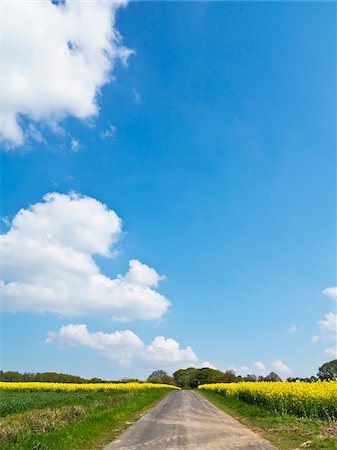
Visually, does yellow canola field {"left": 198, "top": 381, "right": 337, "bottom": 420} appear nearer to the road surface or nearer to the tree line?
the road surface

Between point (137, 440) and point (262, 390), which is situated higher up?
point (262, 390)

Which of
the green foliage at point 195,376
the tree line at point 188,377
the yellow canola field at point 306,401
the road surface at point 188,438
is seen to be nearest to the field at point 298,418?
the yellow canola field at point 306,401

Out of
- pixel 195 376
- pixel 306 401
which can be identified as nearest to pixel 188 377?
pixel 195 376

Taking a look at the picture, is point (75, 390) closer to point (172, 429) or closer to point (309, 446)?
point (172, 429)

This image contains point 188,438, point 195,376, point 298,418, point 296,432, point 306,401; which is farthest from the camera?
point 195,376

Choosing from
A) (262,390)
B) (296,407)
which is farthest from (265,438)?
(262,390)

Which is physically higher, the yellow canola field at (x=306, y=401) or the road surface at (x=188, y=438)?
the yellow canola field at (x=306, y=401)

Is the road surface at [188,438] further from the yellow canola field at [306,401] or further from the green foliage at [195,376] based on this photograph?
the green foliage at [195,376]

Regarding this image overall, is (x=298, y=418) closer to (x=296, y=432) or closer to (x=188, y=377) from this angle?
(x=296, y=432)

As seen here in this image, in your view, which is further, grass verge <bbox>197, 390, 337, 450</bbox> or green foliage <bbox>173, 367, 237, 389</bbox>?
green foliage <bbox>173, 367, 237, 389</bbox>

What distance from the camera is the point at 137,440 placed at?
12.5 meters

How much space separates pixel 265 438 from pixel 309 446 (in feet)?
6.91

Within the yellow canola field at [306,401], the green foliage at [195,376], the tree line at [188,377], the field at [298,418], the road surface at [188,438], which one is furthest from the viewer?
the green foliage at [195,376]

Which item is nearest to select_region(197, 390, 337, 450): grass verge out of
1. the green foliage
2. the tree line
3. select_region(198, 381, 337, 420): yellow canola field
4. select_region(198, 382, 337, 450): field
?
select_region(198, 382, 337, 450): field
